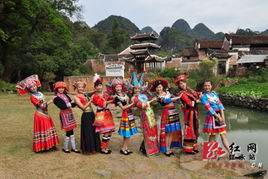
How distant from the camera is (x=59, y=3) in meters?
16.9

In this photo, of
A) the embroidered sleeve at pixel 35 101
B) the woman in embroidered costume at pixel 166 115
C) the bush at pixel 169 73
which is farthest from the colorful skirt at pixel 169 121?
the bush at pixel 169 73

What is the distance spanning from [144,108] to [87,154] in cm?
146

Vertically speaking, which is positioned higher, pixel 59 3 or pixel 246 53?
pixel 59 3

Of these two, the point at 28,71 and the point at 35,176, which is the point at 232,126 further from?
the point at 28,71

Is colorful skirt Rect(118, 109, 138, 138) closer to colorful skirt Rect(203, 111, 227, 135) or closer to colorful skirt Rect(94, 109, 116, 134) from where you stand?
colorful skirt Rect(94, 109, 116, 134)

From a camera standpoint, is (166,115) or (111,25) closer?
(166,115)

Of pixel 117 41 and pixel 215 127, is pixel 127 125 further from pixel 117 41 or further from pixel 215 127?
pixel 117 41

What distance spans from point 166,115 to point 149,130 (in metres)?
0.45

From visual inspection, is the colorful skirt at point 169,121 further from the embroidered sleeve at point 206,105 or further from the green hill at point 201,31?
the green hill at point 201,31

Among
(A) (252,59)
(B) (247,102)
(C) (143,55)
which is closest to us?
(B) (247,102)

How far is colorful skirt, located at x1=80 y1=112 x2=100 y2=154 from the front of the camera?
3.64 metres

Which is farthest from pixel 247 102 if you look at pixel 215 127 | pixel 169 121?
pixel 169 121

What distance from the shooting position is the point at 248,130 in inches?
313

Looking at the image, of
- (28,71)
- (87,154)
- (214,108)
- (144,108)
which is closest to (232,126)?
(214,108)
